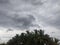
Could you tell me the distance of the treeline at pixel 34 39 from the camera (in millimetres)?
60272

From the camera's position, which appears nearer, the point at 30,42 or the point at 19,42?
the point at 30,42

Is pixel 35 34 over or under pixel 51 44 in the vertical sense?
over

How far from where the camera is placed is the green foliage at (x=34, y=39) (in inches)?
2373

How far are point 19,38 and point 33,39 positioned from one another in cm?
1067

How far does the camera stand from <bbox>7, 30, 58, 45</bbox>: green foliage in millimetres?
60263

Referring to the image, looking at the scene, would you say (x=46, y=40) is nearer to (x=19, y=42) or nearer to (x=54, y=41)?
(x=54, y=41)

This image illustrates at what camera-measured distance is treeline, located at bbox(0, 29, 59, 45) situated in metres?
60.3

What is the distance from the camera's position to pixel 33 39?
61.9m

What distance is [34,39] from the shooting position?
61.1m

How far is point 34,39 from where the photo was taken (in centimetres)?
6112

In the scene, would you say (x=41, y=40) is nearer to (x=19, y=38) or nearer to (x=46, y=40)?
(x=46, y=40)

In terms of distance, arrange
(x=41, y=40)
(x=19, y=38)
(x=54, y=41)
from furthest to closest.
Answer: (x=19, y=38) → (x=54, y=41) → (x=41, y=40)

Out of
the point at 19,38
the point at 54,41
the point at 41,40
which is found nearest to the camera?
the point at 41,40

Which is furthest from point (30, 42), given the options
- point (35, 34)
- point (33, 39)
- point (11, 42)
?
point (11, 42)
